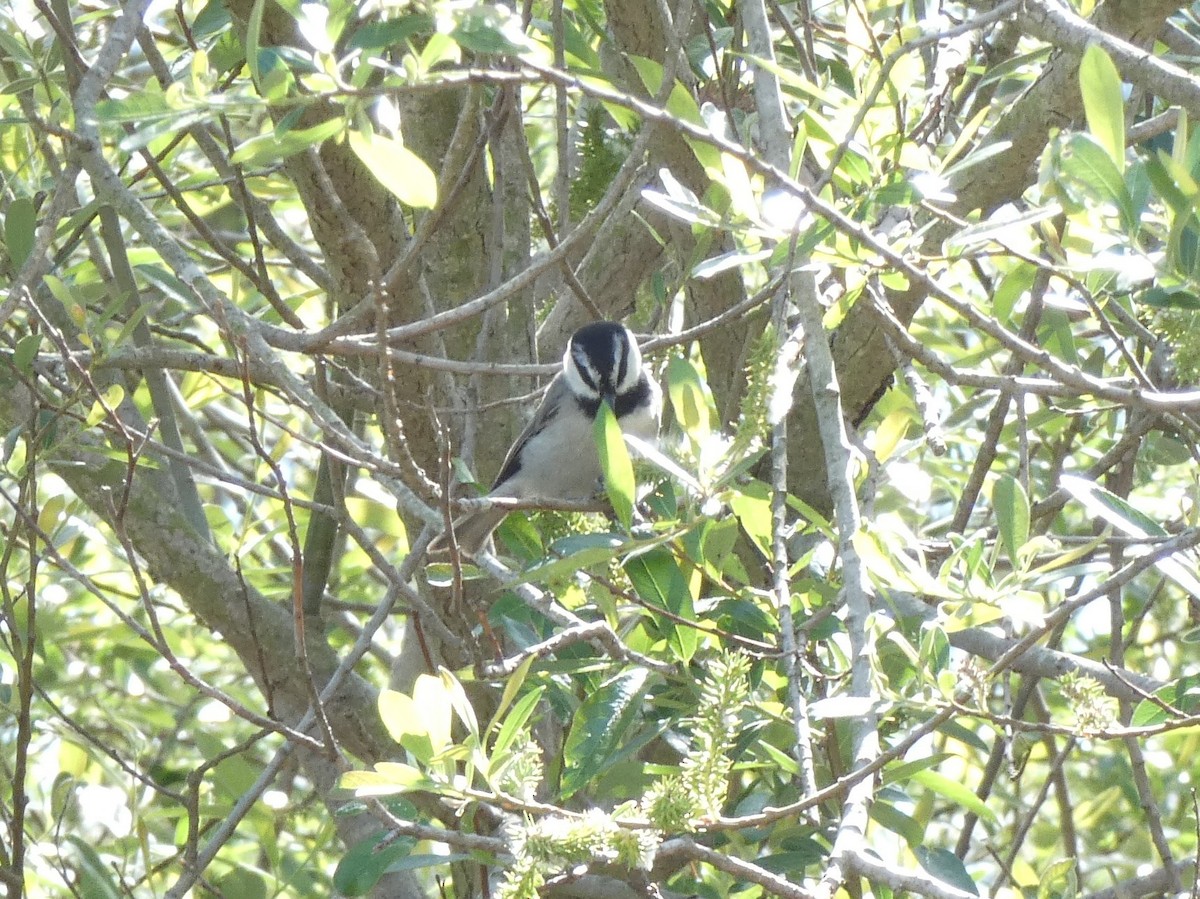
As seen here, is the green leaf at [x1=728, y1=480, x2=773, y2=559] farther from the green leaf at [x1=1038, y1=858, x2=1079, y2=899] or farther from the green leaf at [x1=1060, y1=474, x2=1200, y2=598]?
the green leaf at [x1=1038, y1=858, x2=1079, y2=899]

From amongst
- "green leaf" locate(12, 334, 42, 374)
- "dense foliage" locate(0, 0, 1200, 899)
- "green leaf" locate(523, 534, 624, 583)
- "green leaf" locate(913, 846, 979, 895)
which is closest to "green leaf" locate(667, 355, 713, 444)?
"dense foliage" locate(0, 0, 1200, 899)

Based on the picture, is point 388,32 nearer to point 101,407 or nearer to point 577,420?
point 101,407

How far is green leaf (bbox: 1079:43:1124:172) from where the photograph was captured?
5.75 ft

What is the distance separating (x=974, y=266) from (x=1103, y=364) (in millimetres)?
504

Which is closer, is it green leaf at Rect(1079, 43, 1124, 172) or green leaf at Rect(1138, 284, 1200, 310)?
green leaf at Rect(1079, 43, 1124, 172)

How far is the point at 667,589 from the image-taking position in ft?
8.21

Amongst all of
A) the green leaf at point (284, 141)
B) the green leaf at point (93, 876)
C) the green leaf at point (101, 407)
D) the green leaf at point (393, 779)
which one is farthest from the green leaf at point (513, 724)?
the green leaf at point (93, 876)

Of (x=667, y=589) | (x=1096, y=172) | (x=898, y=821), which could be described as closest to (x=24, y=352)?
(x=667, y=589)

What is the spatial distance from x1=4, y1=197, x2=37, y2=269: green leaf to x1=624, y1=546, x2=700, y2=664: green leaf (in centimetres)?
162

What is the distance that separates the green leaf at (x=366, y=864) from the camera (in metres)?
2.66

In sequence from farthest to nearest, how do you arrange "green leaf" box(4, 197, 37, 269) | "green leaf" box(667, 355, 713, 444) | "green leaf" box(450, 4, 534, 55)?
"green leaf" box(4, 197, 37, 269) → "green leaf" box(667, 355, 713, 444) → "green leaf" box(450, 4, 534, 55)

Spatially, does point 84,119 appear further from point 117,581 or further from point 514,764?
point 117,581

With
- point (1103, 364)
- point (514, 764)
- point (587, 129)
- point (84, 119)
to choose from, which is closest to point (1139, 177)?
point (514, 764)

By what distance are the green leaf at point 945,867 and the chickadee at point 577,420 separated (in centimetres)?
184
